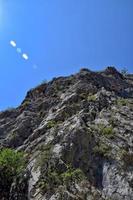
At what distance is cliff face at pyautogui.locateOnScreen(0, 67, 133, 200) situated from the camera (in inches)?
1011

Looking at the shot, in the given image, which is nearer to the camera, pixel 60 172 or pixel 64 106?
pixel 60 172

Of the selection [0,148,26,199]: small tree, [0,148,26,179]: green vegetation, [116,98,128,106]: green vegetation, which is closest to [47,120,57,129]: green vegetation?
[0,148,26,199]: small tree

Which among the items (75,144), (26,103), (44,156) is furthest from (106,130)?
(26,103)

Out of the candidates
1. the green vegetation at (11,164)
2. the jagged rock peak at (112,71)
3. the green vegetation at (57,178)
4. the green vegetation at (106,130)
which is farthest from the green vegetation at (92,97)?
the jagged rock peak at (112,71)

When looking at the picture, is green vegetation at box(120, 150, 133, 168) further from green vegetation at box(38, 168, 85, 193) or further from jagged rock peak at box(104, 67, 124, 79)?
jagged rock peak at box(104, 67, 124, 79)

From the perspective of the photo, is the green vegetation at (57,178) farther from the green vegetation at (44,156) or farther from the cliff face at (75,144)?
the green vegetation at (44,156)

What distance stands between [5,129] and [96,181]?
18.9 m

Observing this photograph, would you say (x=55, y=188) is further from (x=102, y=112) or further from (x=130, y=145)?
(x=102, y=112)

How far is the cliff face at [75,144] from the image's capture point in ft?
84.2

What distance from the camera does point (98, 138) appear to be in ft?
99.8

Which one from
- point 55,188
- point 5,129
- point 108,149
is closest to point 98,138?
point 108,149

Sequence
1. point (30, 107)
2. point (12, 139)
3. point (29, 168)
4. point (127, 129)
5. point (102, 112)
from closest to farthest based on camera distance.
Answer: point (29, 168) → point (127, 129) → point (102, 112) → point (12, 139) → point (30, 107)

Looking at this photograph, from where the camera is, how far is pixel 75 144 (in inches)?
1164

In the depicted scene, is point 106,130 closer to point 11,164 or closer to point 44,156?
point 44,156
